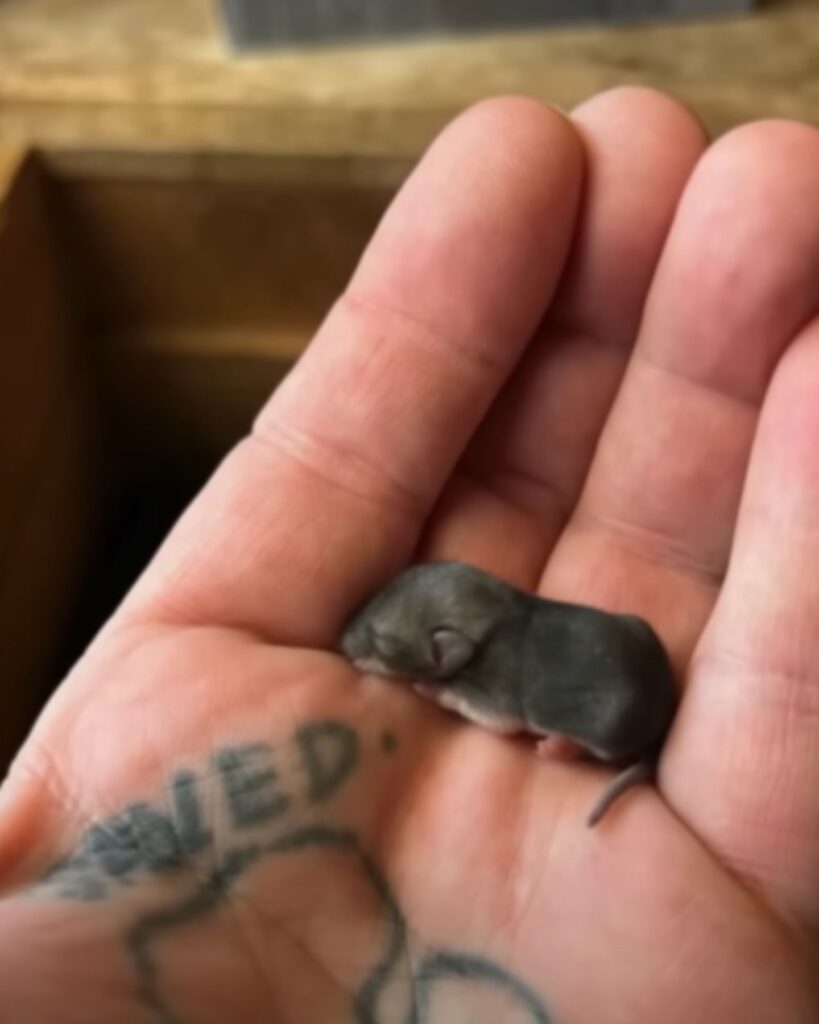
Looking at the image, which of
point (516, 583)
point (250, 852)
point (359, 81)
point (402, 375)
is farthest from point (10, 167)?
point (250, 852)

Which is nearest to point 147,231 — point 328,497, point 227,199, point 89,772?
point 227,199

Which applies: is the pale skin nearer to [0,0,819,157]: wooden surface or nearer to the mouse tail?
the mouse tail

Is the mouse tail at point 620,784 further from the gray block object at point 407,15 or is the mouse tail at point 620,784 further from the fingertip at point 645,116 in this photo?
the gray block object at point 407,15

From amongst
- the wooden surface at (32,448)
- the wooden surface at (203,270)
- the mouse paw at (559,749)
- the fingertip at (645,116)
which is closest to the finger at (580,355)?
the fingertip at (645,116)

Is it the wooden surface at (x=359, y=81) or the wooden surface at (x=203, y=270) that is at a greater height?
the wooden surface at (x=359, y=81)

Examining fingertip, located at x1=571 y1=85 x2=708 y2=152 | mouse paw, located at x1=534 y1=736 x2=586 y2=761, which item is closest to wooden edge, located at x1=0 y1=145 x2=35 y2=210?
fingertip, located at x1=571 y1=85 x2=708 y2=152

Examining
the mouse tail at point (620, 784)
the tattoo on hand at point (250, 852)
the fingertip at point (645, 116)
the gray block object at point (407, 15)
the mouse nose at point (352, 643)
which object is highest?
the gray block object at point (407, 15)

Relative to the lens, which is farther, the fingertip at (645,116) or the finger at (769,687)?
the fingertip at (645,116)
